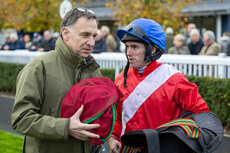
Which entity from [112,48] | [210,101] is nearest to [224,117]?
[210,101]

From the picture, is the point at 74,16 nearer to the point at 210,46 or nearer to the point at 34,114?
the point at 34,114

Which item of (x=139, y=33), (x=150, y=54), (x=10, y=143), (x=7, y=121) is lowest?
(x=7, y=121)

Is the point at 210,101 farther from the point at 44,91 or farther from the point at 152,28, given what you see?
the point at 44,91

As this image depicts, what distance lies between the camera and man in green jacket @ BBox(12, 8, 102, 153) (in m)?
2.22

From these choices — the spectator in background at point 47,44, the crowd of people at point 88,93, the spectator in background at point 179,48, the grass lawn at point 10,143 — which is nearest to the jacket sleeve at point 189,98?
the crowd of people at point 88,93

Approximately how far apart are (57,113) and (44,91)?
0.18m

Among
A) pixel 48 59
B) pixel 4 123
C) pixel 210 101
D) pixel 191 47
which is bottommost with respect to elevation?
pixel 4 123

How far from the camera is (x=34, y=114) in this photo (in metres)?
2.25

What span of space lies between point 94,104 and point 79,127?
0.62ft

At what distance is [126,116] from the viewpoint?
9.63 ft

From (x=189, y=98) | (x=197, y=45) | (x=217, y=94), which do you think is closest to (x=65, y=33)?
(x=189, y=98)

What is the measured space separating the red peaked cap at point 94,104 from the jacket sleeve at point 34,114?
12 cm

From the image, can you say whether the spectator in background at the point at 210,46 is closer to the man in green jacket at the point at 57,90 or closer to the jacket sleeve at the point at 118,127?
the jacket sleeve at the point at 118,127

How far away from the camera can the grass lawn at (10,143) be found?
552 cm
